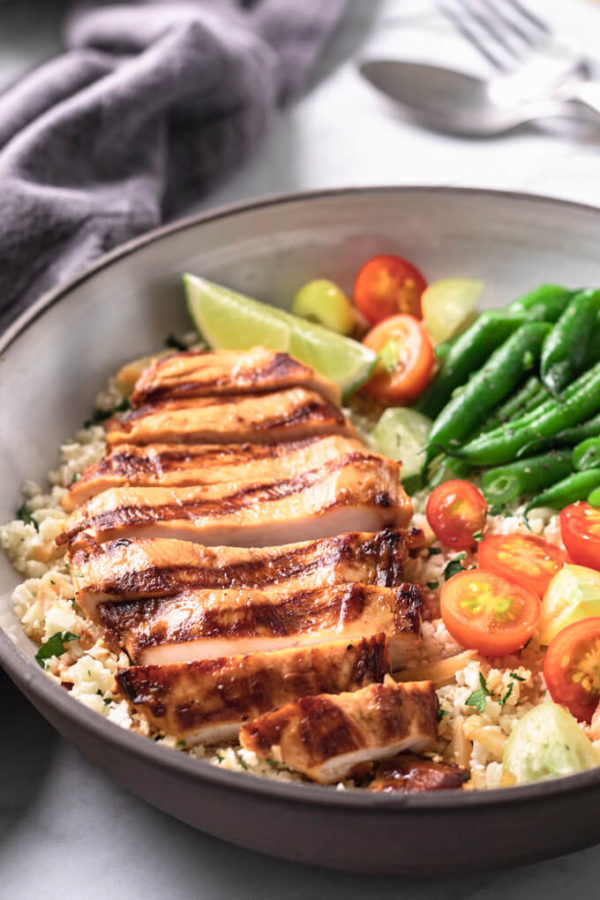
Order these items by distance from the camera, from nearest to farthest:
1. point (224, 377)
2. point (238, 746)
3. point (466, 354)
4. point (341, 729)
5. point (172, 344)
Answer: point (341, 729)
point (238, 746)
point (224, 377)
point (466, 354)
point (172, 344)

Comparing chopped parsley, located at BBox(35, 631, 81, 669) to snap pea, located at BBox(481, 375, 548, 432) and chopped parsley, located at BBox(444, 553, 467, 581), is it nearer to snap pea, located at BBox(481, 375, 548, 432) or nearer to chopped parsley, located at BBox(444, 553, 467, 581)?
chopped parsley, located at BBox(444, 553, 467, 581)

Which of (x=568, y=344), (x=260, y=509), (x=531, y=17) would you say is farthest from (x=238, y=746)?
(x=531, y=17)

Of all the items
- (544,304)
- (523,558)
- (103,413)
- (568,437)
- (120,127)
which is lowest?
(523,558)

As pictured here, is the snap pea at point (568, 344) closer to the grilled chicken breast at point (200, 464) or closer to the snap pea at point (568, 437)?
the snap pea at point (568, 437)

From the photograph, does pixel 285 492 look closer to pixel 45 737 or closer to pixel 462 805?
pixel 45 737

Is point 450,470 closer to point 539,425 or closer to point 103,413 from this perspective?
point 539,425

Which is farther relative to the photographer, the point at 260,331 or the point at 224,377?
the point at 260,331

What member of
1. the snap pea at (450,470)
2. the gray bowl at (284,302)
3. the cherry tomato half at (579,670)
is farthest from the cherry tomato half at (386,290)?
the cherry tomato half at (579,670)

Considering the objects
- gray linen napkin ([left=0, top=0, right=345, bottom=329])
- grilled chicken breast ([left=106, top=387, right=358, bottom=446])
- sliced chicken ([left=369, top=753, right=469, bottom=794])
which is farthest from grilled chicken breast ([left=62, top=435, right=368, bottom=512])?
gray linen napkin ([left=0, top=0, right=345, bottom=329])
